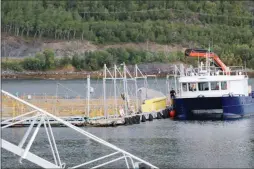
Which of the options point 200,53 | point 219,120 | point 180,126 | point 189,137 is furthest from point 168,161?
point 200,53

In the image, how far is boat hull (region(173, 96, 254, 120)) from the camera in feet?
247

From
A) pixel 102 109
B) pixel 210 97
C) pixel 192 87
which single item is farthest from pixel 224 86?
pixel 102 109

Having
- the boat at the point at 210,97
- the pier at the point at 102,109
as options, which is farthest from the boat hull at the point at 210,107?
A: the pier at the point at 102,109

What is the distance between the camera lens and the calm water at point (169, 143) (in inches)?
1967

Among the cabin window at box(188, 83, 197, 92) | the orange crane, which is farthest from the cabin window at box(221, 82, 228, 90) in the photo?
the orange crane

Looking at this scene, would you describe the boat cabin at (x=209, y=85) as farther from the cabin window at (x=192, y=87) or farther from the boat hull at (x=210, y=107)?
the boat hull at (x=210, y=107)

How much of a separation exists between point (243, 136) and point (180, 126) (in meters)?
8.89

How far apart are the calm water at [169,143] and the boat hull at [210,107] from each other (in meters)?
1.51

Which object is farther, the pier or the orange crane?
the orange crane

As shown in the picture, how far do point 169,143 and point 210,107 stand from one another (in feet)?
54.9

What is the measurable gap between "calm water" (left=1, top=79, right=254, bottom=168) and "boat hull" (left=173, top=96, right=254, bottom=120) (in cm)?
151

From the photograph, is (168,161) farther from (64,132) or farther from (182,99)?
(182,99)

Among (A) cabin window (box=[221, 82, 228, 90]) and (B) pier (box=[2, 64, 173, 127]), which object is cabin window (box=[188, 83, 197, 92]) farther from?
(B) pier (box=[2, 64, 173, 127])

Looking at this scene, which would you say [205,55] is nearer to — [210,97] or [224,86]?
[224,86]
